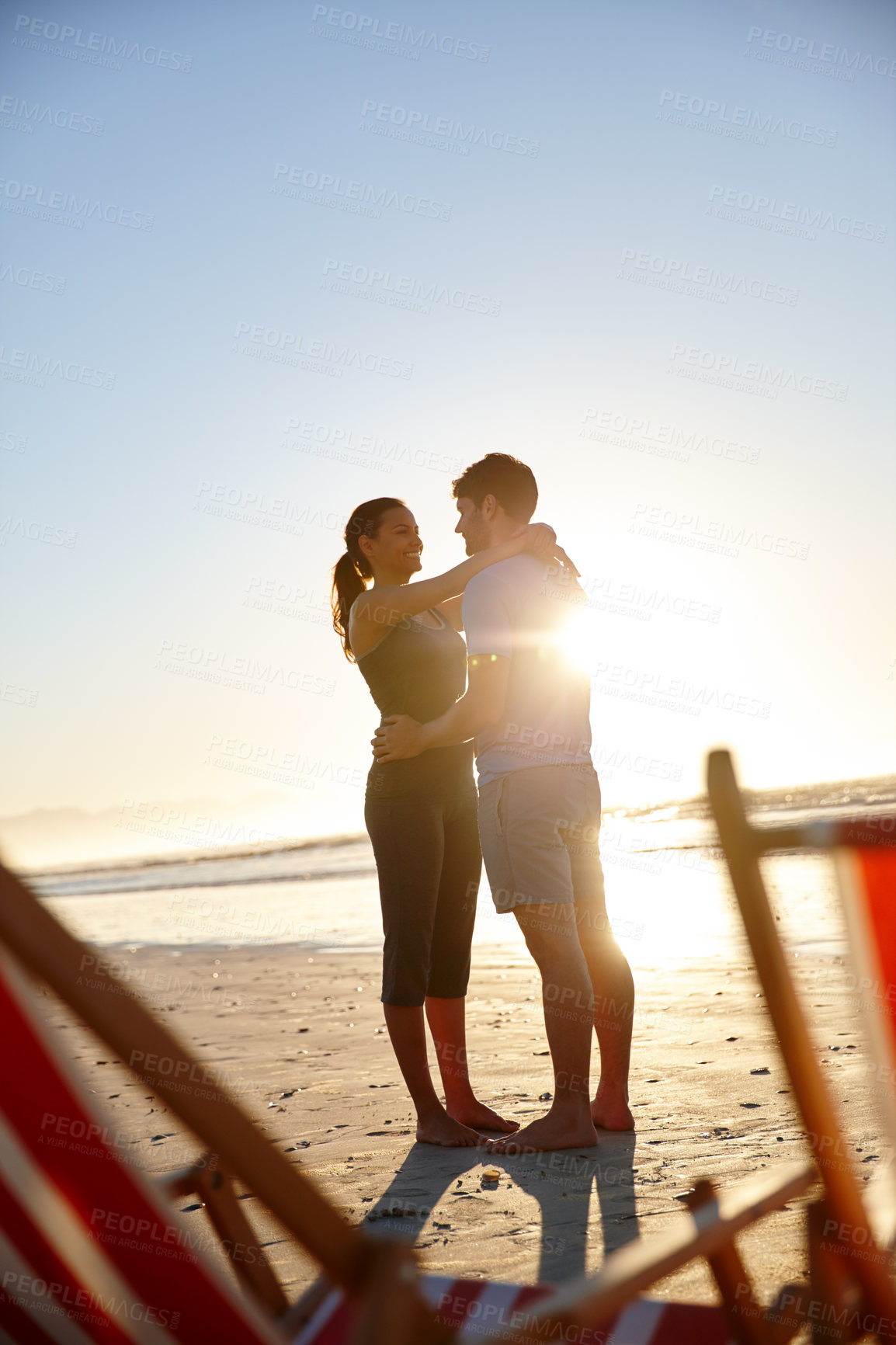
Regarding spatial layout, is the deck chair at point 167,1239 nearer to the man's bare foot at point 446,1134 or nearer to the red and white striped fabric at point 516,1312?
the red and white striped fabric at point 516,1312

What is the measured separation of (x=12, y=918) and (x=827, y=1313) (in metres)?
1.22

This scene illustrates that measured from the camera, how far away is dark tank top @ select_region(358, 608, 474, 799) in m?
3.85

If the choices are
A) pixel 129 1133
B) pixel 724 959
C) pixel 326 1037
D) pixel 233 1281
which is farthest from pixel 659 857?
pixel 233 1281

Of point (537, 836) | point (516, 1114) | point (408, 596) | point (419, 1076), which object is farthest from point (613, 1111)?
point (408, 596)

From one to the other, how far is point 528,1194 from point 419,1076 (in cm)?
73

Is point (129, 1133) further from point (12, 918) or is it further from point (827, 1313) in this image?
point (12, 918)

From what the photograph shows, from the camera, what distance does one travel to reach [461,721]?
3.65 meters

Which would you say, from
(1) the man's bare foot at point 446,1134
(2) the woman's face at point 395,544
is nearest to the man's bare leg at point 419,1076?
(1) the man's bare foot at point 446,1134

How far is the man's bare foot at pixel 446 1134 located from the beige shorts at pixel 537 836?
0.81 m

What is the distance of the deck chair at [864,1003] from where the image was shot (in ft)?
4.15

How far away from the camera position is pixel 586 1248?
2.59m

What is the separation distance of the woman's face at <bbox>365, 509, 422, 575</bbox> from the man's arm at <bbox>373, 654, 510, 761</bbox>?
2.10ft

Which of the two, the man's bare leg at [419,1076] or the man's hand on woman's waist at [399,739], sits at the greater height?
the man's hand on woman's waist at [399,739]

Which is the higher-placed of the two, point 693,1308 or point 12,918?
point 12,918
